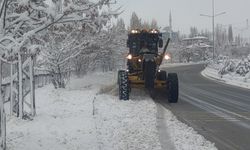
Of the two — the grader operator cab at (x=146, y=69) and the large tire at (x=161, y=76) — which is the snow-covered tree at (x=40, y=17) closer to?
the grader operator cab at (x=146, y=69)

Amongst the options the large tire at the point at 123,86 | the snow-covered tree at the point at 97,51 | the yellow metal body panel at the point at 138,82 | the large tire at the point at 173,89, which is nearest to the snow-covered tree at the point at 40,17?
the large tire at the point at 123,86

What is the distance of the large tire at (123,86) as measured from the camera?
892 inches

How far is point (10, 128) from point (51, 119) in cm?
190

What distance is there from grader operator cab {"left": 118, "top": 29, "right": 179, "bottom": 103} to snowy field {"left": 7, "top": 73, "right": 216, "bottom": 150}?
9.28 feet

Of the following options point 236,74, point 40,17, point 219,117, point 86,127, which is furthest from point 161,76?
point 236,74

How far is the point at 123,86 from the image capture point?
899 inches

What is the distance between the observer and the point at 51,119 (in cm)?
1555

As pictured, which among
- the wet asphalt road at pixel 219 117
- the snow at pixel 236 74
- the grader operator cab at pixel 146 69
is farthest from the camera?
the snow at pixel 236 74

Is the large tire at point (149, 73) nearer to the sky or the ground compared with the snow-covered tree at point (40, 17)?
nearer to the ground

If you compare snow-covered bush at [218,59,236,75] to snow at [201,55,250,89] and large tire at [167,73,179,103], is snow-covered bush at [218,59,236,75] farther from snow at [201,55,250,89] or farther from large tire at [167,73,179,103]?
large tire at [167,73,179,103]

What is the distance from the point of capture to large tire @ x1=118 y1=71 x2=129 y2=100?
2266 centimetres

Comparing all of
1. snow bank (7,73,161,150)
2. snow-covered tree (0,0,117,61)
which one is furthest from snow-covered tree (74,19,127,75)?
snow-covered tree (0,0,117,61)

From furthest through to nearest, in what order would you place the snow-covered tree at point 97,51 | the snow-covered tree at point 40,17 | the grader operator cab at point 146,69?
the snow-covered tree at point 97,51
the grader operator cab at point 146,69
the snow-covered tree at point 40,17

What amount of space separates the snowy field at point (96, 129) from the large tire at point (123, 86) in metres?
2.35
